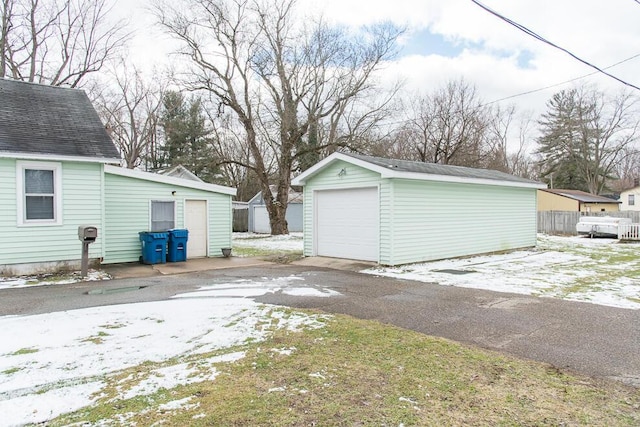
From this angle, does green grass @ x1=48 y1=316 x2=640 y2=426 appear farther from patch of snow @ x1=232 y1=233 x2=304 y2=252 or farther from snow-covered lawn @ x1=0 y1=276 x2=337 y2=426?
patch of snow @ x1=232 y1=233 x2=304 y2=252

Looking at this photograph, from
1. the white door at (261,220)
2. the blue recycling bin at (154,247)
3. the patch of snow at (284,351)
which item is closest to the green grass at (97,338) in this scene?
the patch of snow at (284,351)

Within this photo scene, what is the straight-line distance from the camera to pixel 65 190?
393 inches

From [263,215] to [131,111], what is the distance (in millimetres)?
12632

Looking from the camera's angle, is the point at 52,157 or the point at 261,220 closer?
the point at 52,157

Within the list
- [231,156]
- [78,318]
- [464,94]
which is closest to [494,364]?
[78,318]

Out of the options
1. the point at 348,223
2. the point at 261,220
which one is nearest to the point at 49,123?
the point at 348,223

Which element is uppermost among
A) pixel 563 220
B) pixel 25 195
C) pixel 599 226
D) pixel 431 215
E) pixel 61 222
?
pixel 25 195

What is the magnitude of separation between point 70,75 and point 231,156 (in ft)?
46.2

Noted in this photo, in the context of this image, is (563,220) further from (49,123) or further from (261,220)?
(49,123)

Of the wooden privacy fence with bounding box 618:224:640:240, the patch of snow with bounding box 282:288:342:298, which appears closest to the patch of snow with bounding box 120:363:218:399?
the patch of snow with bounding box 282:288:342:298

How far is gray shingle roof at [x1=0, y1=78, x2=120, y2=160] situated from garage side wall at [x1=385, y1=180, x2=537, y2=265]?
7399mm

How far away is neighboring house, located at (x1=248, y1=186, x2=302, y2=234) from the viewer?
28.5 metres

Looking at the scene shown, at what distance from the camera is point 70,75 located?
23984 mm

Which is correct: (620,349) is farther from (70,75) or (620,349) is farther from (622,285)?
(70,75)
